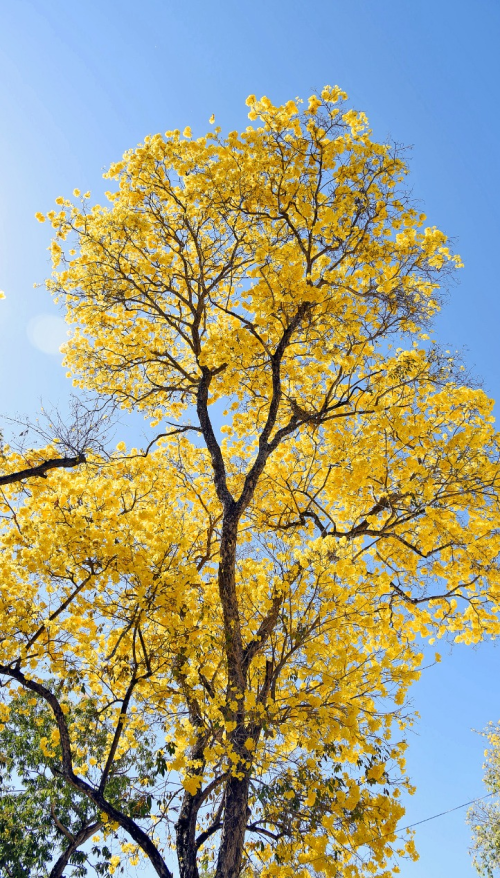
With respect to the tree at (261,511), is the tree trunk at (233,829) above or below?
below

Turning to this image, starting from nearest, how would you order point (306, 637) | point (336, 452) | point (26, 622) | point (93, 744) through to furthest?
point (306, 637) < point (26, 622) < point (336, 452) < point (93, 744)

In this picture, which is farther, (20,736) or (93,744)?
(20,736)

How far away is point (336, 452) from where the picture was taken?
7.49 m

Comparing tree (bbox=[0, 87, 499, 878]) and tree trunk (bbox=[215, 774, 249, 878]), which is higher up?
tree (bbox=[0, 87, 499, 878])

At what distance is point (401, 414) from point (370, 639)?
8.92ft

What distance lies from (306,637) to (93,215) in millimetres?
5920

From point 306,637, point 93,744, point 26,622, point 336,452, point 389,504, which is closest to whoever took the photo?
point 306,637

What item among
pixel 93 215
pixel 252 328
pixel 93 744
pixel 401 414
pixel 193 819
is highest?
pixel 93 215

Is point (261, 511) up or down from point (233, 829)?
up

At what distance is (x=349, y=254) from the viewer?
758cm

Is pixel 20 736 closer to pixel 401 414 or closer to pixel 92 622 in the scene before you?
pixel 92 622

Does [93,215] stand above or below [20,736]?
above

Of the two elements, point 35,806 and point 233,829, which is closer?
point 233,829

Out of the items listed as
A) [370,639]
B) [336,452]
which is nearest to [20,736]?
[370,639]
